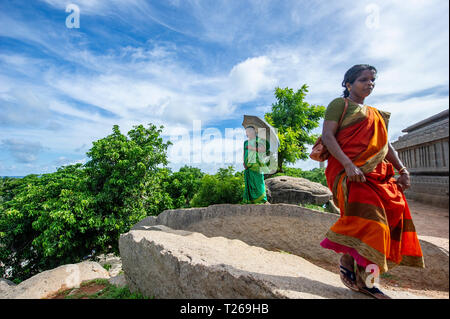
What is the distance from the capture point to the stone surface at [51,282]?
4.48 m

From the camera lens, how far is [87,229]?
804cm

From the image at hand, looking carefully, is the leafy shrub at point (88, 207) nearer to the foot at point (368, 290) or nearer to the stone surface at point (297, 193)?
the stone surface at point (297, 193)

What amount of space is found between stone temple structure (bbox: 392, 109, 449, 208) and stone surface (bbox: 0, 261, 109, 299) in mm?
9709

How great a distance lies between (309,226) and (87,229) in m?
7.46

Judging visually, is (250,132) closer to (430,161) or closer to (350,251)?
(350,251)

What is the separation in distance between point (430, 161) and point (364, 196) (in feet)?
24.5

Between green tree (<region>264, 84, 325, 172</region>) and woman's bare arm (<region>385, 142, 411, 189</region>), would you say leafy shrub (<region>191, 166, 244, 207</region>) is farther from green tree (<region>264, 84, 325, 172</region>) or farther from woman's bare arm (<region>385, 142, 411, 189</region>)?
green tree (<region>264, 84, 325, 172</region>)

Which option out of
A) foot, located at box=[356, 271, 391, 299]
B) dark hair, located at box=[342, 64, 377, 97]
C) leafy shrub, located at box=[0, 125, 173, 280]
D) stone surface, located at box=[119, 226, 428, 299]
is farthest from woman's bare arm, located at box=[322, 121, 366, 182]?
leafy shrub, located at box=[0, 125, 173, 280]

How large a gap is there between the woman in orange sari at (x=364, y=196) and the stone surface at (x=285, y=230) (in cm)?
276

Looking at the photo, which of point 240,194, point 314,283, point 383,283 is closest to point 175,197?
point 240,194

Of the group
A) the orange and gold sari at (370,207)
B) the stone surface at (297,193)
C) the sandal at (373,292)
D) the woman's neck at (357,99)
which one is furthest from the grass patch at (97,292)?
the stone surface at (297,193)

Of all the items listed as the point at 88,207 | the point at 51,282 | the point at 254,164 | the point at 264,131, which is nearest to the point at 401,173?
the point at 254,164

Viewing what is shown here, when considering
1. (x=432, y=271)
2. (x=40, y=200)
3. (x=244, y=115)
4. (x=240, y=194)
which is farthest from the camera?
(x=40, y=200)

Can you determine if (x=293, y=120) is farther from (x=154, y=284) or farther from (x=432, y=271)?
(x=154, y=284)
